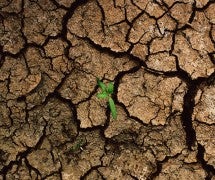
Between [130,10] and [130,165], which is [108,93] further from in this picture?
[130,10]

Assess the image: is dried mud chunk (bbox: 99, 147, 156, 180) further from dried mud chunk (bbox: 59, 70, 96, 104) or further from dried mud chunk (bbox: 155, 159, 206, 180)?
dried mud chunk (bbox: 59, 70, 96, 104)

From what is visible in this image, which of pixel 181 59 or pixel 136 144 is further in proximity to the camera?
pixel 181 59

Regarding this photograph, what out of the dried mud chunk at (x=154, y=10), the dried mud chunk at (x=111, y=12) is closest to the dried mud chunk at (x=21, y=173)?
the dried mud chunk at (x=111, y=12)

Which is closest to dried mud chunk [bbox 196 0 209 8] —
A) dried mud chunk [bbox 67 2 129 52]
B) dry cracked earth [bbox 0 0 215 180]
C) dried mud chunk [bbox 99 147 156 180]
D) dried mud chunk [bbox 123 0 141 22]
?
dry cracked earth [bbox 0 0 215 180]

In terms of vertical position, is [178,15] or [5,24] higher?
[178,15]

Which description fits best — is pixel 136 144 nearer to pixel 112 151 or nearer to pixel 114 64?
pixel 112 151

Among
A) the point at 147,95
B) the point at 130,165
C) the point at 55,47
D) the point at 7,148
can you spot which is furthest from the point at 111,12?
the point at 7,148

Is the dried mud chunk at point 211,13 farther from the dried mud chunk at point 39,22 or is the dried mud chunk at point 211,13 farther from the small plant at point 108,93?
the dried mud chunk at point 39,22

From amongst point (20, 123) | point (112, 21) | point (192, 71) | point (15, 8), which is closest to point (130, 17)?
point (112, 21)
